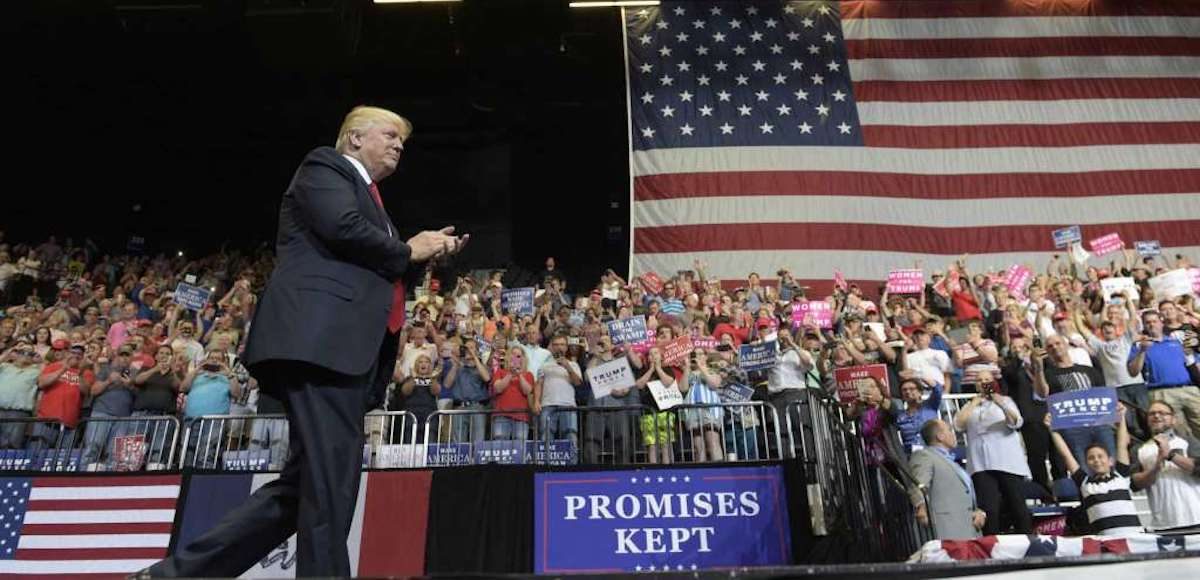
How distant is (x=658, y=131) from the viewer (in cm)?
1501

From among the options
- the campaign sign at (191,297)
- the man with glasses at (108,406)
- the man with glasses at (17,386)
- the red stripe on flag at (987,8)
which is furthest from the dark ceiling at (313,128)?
the man with glasses at (108,406)

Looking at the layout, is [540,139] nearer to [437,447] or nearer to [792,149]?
[792,149]

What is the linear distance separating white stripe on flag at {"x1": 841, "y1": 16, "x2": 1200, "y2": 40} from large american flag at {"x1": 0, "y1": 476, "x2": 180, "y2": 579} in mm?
13130

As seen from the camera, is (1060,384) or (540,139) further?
(540,139)

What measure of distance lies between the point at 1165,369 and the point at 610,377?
5357 mm

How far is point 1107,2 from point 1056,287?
7.43 m

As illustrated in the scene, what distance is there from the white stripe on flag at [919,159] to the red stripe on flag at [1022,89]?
3.35 ft

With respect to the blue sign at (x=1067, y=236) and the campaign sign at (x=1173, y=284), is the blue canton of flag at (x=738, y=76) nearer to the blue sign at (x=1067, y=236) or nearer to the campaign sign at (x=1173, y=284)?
the blue sign at (x=1067, y=236)

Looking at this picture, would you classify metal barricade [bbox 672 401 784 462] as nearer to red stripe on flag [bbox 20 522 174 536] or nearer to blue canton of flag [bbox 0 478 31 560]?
red stripe on flag [bbox 20 522 174 536]

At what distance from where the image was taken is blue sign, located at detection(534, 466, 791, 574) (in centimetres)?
706

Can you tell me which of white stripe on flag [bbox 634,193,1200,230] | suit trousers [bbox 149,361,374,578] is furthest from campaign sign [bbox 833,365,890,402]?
white stripe on flag [bbox 634,193,1200,230]

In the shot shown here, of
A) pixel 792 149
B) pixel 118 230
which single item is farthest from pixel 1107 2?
pixel 118 230

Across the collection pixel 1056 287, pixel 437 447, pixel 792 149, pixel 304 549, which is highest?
pixel 792 149

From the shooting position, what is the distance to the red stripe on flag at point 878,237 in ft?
46.3
